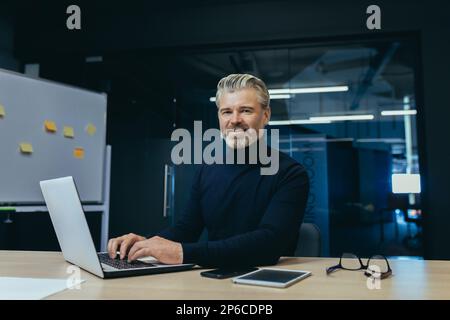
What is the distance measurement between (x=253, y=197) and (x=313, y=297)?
687 millimetres

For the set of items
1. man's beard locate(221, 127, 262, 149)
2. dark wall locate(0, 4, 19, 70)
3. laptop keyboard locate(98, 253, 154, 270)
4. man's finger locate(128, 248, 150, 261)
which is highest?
dark wall locate(0, 4, 19, 70)

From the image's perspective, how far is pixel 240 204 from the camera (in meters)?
1.45

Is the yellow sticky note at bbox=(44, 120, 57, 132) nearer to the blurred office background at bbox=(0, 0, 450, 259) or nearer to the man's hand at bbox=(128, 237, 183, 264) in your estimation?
the blurred office background at bbox=(0, 0, 450, 259)

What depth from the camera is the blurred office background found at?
2873 mm

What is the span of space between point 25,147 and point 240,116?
181cm

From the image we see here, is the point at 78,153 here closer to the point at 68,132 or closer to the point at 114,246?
the point at 68,132

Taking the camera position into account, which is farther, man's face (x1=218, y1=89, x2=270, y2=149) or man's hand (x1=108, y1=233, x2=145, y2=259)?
man's face (x1=218, y1=89, x2=270, y2=149)

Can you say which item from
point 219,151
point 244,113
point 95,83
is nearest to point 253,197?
point 244,113

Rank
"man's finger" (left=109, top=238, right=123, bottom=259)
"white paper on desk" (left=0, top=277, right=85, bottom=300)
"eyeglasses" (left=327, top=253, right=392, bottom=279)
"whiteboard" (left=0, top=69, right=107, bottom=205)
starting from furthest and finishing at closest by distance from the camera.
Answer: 1. "whiteboard" (left=0, top=69, right=107, bottom=205)
2. "man's finger" (left=109, top=238, right=123, bottom=259)
3. "eyeglasses" (left=327, top=253, right=392, bottom=279)
4. "white paper on desk" (left=0, top=277, right=85, bottom=300)

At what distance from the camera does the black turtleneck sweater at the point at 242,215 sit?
104 centimetres

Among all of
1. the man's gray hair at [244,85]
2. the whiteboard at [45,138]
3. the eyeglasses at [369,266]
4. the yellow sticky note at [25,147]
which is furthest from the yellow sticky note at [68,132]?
the eyeglasses at [369,266]

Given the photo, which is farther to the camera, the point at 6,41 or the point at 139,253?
the point at 6,41

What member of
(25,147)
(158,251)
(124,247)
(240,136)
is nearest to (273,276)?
(158,251)

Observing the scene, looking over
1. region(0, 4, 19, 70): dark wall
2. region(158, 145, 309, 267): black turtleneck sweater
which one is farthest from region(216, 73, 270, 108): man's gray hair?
region(0, 4, 19, 70): dark wall
